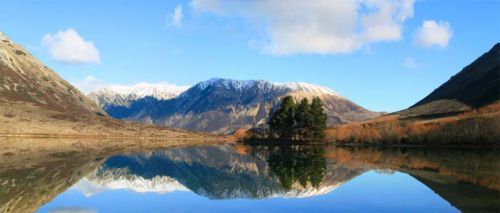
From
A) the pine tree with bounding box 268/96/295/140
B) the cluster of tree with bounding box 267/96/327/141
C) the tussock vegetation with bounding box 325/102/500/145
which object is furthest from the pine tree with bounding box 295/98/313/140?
the tussock vegetation with bounding box 325/102/500/145

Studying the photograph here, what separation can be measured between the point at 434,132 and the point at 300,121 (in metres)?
38.7

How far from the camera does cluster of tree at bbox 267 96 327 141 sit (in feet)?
461

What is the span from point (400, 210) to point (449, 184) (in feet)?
40.8

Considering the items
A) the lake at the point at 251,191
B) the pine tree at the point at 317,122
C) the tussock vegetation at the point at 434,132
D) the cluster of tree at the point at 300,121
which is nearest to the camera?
the lake at the point at 251,191

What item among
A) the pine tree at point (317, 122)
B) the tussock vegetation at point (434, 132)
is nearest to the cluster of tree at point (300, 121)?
the pine tree at point (317, 122)

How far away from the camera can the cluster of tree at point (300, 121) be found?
140500mm

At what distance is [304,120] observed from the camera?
14112 centimetres

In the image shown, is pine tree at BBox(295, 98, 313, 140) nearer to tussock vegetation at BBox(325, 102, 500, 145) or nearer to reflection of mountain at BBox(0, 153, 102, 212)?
tussock vegetation at BBox(325, 102, 500, 145)

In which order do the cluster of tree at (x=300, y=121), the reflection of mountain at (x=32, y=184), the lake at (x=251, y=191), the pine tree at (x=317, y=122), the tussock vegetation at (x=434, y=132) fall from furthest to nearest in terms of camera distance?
the cluster of tree at (x=300, y=121)
the pine tree at (x=317, y=122)
the tussock vegetation at (x=434, y=132)
the lake at (x=251, y=191)
the reflection of mountain at (x=32, y=184)

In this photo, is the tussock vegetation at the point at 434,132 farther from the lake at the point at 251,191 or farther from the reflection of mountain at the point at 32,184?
the reflection of mountain at the point at 32,184

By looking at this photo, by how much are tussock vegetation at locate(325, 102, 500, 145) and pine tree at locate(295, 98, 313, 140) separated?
5.98 m

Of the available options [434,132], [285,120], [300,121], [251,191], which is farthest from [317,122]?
[251,191]

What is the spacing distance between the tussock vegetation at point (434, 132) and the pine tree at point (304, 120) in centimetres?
598

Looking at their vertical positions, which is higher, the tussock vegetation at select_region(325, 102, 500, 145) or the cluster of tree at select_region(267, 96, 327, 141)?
the cluster of tree at select_region(267, 96, 327, 141)
